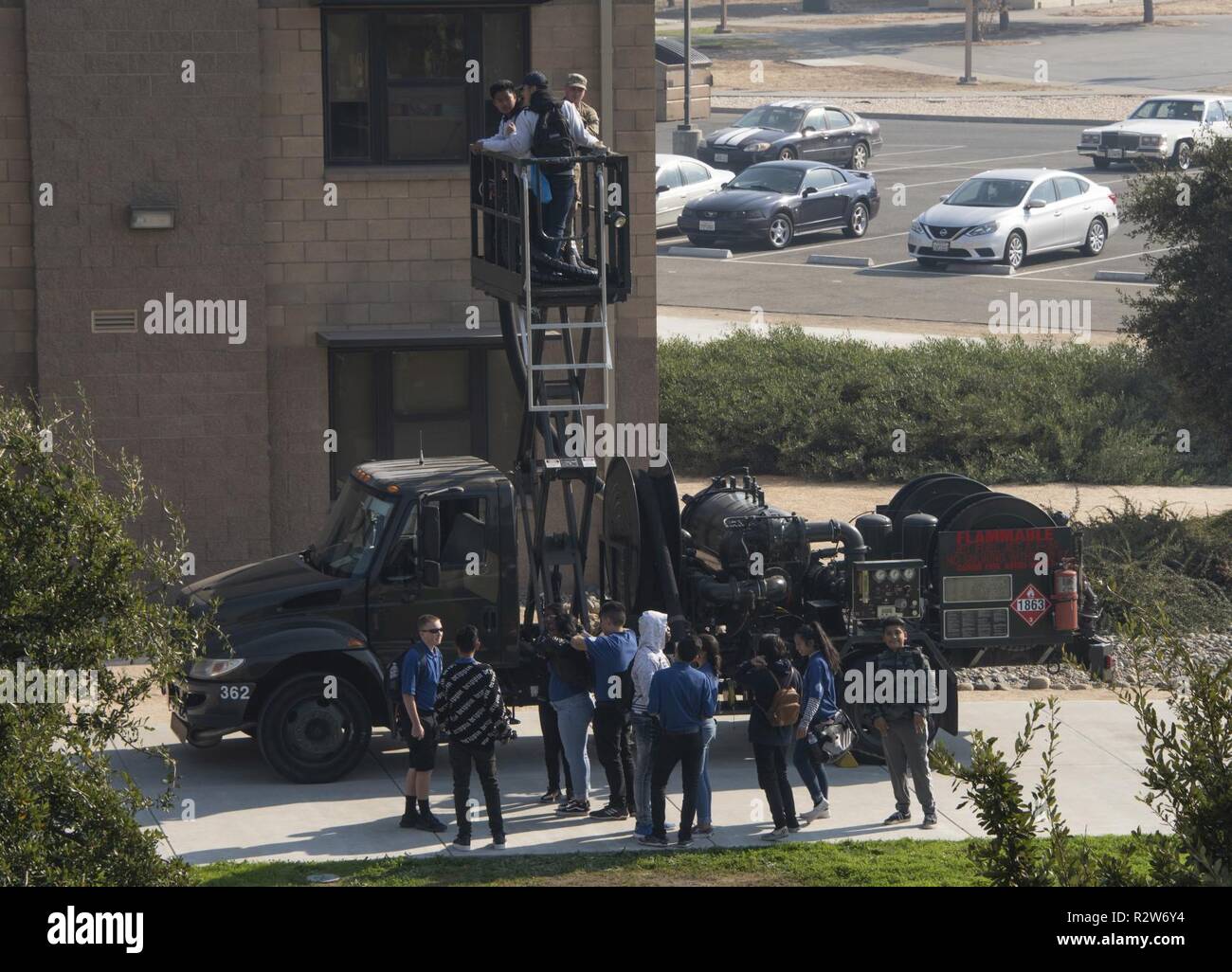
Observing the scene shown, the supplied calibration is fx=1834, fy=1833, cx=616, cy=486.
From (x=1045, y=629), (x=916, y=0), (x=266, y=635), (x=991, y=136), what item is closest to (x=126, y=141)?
(x=266, y=635)

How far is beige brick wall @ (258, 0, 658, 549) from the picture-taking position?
1734 centimetres

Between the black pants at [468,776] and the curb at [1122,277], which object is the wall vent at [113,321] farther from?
the curb at [1122,277]


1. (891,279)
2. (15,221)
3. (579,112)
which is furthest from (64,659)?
(891,279)

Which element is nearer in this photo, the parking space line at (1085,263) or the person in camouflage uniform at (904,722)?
the person in camouflage uniform at (904,722)

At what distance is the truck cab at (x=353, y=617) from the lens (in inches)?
500

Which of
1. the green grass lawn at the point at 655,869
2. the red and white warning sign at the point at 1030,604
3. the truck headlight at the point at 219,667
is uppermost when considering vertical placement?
the red and white warning sign at the point at 1030,604

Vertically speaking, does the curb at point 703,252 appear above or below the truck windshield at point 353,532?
above

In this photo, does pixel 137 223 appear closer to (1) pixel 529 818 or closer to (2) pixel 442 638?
(2) pixel 442 638

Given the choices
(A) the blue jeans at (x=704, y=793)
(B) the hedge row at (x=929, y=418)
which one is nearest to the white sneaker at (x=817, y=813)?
(A) the blue jeans at (x=704, y=793)

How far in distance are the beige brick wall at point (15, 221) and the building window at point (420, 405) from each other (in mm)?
2825

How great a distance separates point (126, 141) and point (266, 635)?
623 centimetres
